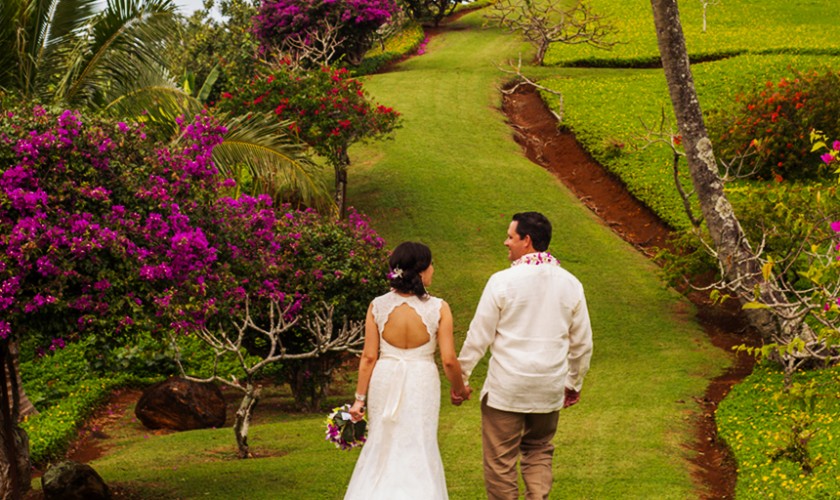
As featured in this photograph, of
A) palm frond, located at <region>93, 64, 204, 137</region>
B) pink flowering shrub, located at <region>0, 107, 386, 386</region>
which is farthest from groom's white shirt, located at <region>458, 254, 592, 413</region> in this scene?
palm frond, located at <region>93, 64, 204, 137</region>

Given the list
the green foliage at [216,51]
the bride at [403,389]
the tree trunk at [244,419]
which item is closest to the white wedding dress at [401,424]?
the bride at [403,389]

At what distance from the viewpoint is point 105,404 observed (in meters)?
17.0

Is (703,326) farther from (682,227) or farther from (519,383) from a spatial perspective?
(519,383)

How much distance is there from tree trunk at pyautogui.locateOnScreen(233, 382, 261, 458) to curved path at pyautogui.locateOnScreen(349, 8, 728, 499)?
2.24m

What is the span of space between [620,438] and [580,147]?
16.9 m

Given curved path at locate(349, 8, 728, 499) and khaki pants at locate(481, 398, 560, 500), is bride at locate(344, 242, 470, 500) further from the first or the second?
curved path at locate(349, 8, 728, 499)

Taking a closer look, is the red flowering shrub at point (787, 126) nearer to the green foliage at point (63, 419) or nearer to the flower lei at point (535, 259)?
the green foliage at point (63, 419)

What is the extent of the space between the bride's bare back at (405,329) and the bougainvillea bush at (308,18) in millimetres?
27425

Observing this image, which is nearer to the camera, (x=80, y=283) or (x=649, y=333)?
(x=80, y=283)

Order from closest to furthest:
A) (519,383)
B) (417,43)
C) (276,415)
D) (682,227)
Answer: (519,383)
(276,415)
(682,227)
(417,43)

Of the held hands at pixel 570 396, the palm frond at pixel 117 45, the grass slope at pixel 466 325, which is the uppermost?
the palm frond at pixel 117 45

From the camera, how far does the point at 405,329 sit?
7.36 m

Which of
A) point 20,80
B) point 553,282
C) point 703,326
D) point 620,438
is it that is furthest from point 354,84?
point 553,282

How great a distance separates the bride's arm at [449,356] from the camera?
281 inches
